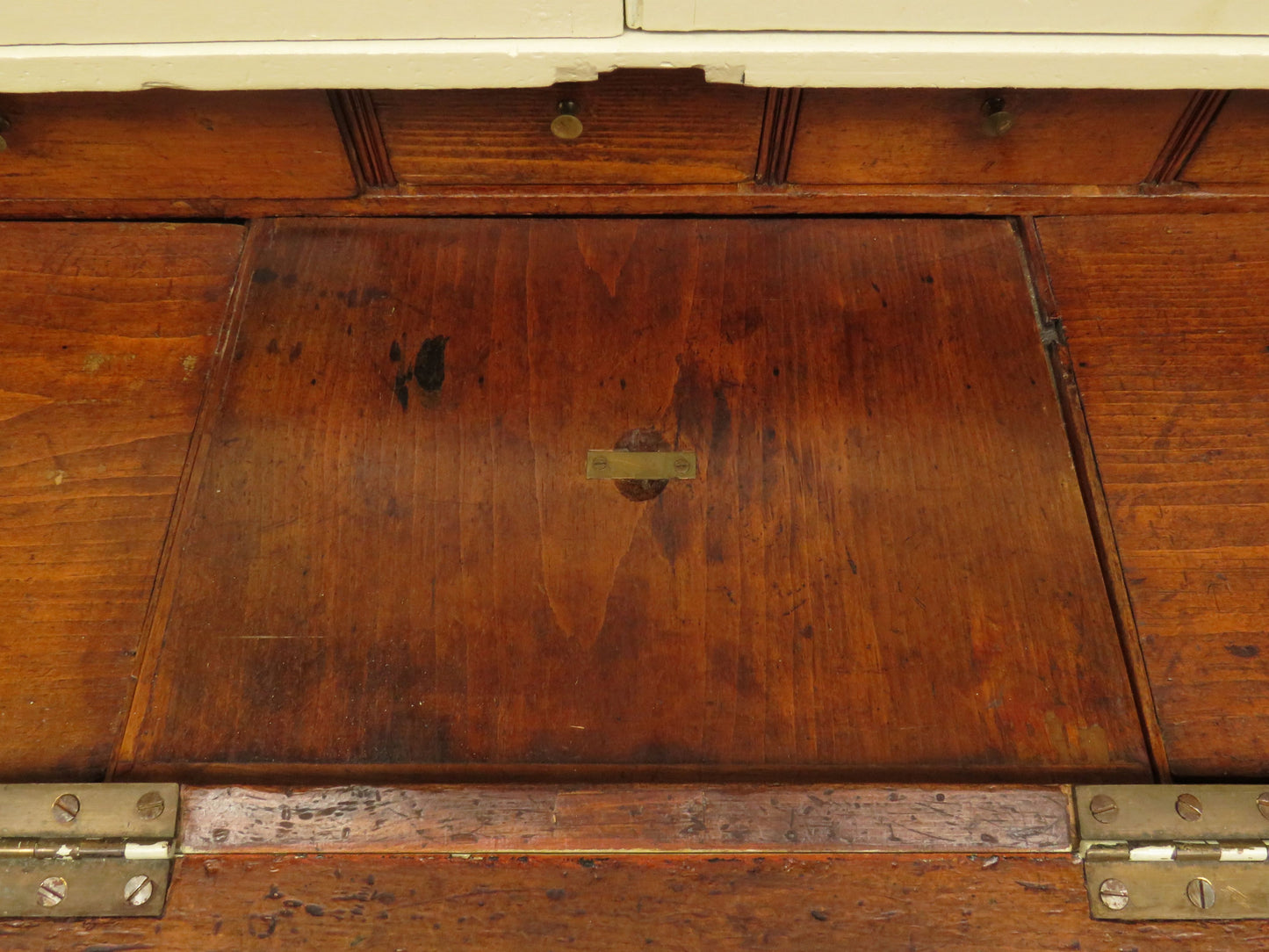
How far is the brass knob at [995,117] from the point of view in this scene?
83 centimetres

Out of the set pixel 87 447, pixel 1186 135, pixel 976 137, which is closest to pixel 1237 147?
pixel 1186 135

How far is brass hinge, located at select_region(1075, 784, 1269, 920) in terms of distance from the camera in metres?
0.67

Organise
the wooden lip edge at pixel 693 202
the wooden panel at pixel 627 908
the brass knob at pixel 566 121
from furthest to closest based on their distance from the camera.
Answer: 1. the wooden lip edge at pixel 693 202
2. the brass knob at pixel 566 121
3. the wooden panel at pixel 627 908

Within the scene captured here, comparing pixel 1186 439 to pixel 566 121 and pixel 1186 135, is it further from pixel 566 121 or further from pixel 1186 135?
pixel 566 121

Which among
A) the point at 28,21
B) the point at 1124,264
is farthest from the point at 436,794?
the point at 1124,264

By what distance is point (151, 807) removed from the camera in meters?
0.67

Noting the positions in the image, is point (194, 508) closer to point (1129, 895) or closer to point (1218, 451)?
point (1129, 895)

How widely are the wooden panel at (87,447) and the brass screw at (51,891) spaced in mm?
82

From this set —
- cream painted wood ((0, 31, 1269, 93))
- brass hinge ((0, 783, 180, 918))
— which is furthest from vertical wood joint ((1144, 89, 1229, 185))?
brass hinge ((0, 783, 180, 918))

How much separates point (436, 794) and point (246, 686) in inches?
8.2

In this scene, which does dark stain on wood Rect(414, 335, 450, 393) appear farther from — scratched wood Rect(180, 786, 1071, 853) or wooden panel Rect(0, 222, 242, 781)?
scratched wood Rect(180, 786, 1071, 853)

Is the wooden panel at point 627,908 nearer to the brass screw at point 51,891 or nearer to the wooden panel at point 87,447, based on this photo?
the brass screw at point 51,891

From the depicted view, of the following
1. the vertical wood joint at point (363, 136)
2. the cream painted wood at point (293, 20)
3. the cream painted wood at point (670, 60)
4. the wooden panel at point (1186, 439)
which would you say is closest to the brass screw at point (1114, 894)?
the wooden panel at point (1186, 439)

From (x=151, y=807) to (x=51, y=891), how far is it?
0.10 metres
